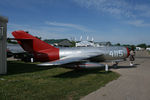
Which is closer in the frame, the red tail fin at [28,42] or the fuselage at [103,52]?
the red tail fin at [28,42]

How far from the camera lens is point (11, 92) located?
590 centimetres

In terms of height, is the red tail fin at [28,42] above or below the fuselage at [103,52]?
above

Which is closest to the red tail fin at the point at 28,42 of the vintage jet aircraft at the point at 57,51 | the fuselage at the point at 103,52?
the vintage jet aircraft at the point at 57,51

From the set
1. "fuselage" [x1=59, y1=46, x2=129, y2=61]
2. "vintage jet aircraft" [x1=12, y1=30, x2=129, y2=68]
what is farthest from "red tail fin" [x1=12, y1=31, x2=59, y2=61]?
"fuselage" [x1=59, y1=46, x2=129, y2=61]

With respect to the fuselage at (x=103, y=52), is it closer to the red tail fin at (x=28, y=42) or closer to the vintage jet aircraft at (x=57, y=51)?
the vintage jet aircraft at (x=57, y=51)

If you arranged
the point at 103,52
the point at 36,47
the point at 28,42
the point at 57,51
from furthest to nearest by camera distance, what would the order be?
the point at 103,52
the point at 57,51
the point at 36,47
the point at 28,42

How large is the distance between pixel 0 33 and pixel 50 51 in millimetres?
4632


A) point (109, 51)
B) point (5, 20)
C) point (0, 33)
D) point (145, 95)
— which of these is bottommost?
point (145, 95)

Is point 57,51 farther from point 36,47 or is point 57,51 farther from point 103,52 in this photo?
point 103,52

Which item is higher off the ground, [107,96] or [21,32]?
[21,32]

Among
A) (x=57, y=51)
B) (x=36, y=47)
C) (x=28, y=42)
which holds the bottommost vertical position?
(x=57, y=51)

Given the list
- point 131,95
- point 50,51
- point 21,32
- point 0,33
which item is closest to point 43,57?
point 50,51

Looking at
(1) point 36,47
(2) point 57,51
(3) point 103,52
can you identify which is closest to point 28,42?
(1) point 36,47

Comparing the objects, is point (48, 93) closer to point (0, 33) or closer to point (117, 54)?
point (0, 33)
